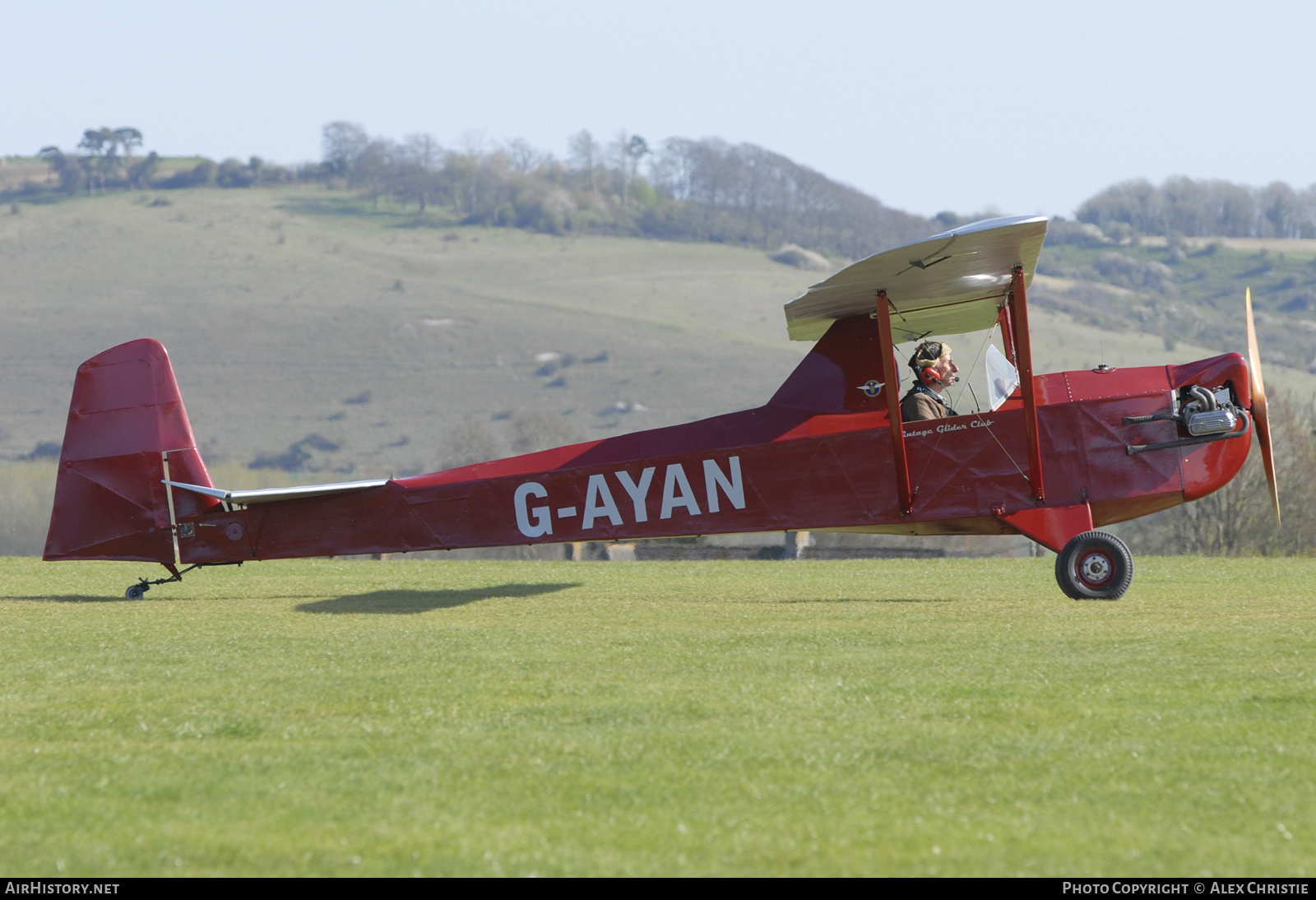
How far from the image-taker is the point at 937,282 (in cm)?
1013

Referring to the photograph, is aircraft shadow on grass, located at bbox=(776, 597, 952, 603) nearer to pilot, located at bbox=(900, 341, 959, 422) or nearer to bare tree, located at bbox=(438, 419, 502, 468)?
pilot, located at bbox=(900, 341, 959, 422)

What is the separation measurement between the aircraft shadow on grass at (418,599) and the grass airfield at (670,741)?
544 mm

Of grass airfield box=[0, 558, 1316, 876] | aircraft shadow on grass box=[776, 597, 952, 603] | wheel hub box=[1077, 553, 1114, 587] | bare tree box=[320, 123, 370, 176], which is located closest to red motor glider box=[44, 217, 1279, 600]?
wheel hub box=[1077, 553, 1114, 587]

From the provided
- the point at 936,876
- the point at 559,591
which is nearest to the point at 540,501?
the point at 559,591

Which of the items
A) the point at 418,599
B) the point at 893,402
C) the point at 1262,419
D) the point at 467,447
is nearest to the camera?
the point at 1262,419

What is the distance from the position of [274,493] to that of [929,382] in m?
5.89

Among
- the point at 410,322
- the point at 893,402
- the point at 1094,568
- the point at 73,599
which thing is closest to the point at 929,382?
the point at 893,402

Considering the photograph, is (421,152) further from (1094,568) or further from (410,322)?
(1094,568)

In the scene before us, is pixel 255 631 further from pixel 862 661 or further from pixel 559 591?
pixel 862 661

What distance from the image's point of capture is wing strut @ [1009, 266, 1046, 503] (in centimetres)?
962

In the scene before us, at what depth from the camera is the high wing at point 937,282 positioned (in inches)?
360

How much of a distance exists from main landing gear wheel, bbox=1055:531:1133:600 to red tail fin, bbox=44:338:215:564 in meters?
7.55

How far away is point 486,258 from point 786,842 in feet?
433

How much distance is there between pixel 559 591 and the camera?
38.1ft
